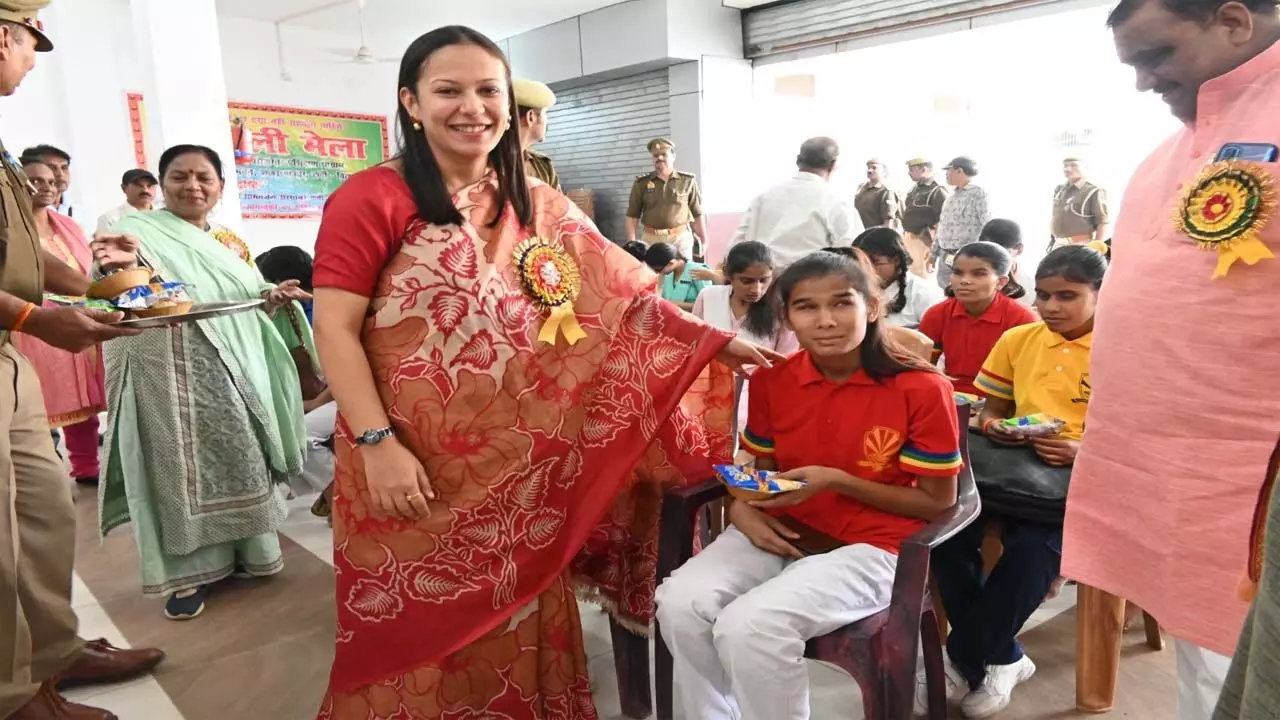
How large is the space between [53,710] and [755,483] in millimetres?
1738

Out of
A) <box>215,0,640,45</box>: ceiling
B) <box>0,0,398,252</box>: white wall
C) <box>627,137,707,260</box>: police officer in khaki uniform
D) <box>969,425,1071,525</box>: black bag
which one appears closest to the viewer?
<box>969,425,1071,525</box>: black bag

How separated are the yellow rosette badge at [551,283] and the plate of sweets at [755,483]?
1.34 feet

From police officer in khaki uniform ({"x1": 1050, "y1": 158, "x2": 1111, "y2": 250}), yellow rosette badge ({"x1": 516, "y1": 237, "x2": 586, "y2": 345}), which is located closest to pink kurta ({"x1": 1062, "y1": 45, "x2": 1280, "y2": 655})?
yellow rosette badge ({"x1": 516, "y1": 237, "x2": 586, "y2": 345})

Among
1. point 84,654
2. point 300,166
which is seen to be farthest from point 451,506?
point 300,166

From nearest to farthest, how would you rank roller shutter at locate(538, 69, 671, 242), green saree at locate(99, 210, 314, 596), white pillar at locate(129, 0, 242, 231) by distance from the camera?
green saree at locate(99, 210, 314, 596), white pillar at locate(129, 0, 242, 231), roller shutter at locate(538, 69, 671, 242)

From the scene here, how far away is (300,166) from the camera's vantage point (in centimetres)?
825

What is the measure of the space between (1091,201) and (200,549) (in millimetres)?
6319

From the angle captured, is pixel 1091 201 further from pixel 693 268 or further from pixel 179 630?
pixel 179 630

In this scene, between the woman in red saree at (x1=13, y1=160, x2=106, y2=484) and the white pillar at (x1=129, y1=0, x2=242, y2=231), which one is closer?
the woman in red saree at (x1=13, y1=160, x2=106, y2=484)

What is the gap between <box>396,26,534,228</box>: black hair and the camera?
145cm

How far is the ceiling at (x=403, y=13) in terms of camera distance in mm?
7340

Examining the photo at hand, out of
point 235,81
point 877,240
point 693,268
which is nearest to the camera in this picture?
point 877,240

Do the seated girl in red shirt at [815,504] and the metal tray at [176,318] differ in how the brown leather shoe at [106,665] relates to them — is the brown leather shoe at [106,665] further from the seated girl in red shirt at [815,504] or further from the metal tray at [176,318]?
the seated girl in red shirt at [815,504]

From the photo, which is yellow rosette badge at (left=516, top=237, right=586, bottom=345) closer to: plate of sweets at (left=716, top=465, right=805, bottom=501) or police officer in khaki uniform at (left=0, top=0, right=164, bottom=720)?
plate of sweets at (left=716, top=465, right=805, bottom=501)
